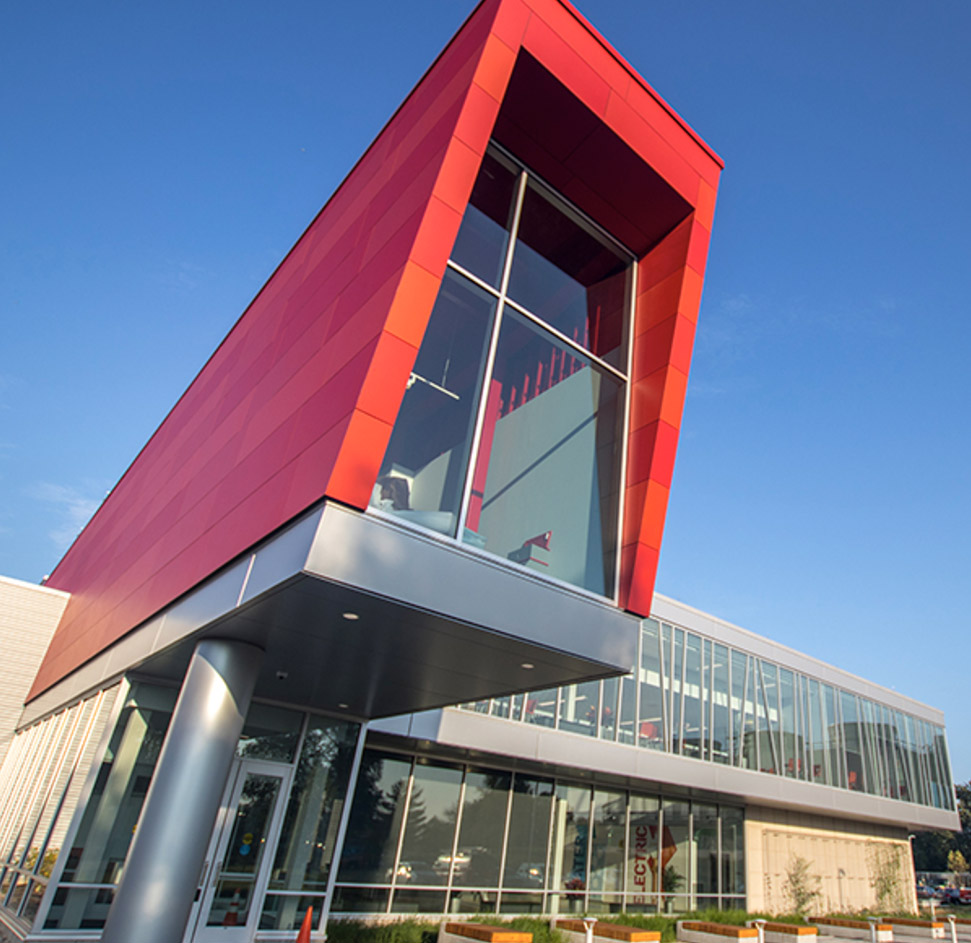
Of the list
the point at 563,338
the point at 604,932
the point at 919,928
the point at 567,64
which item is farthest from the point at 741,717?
the point at 567,64

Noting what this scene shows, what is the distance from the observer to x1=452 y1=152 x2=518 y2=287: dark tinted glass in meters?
7.69

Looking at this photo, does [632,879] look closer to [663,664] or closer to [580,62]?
[663,664]

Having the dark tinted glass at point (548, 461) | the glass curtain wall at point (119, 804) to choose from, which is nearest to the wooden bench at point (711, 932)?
the glass curtain wall at point (119, 804)

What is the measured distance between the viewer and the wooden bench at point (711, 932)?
15422mm

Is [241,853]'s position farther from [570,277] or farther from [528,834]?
[570,277]

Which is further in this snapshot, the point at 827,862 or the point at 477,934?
the point at 827,862

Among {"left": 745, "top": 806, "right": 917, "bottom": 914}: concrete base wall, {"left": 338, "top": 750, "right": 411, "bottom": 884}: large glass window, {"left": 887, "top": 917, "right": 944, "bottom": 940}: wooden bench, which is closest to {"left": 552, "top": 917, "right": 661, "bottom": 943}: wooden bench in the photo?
{"left": 338, "top": 750, "right": 411, "bottom": 884}: large glass window

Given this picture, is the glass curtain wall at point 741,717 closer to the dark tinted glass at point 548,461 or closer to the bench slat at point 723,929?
the bench slat at point 723,929

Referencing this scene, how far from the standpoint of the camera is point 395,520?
20.2 ft

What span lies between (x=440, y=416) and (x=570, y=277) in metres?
3.23

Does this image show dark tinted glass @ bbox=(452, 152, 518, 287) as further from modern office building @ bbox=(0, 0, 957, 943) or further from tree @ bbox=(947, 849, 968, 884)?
tree @ bbox=(947, 849, 968, 884)

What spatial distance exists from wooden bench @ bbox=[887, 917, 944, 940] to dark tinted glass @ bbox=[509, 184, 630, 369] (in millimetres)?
25013

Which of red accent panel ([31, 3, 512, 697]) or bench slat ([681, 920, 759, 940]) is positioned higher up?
red accent panel ([31, 3, 512, 697])

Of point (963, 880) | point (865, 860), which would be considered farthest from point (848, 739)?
point (963, 880)
